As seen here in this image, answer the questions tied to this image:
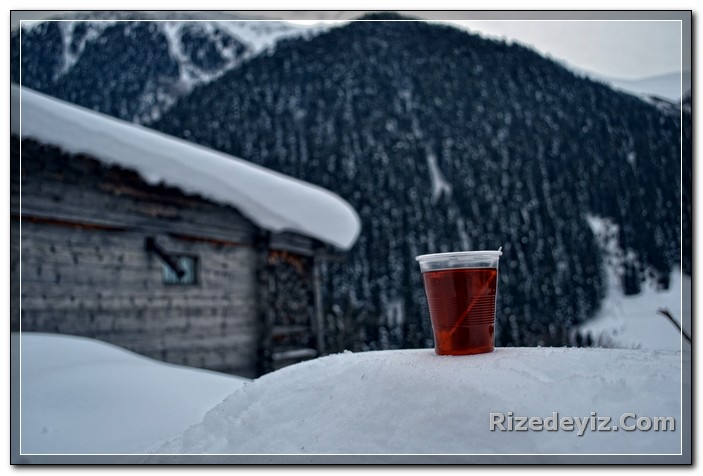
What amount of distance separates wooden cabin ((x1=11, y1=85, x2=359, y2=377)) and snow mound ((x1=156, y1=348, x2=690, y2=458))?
2.25m

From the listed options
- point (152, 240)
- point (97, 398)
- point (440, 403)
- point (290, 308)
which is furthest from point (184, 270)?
point (440, 403)

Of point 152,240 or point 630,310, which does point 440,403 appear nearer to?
point 630,310

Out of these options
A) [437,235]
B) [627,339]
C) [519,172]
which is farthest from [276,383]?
[437,235]

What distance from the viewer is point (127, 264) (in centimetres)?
568

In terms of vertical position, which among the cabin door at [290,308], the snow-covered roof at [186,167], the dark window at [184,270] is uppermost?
the snow-covered roof at [186,167]

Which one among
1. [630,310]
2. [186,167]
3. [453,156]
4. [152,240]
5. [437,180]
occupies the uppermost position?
[453,156]

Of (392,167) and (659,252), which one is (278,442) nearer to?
(659,252)

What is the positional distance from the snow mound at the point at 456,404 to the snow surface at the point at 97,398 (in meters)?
1.10

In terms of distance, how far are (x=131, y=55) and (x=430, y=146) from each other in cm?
455

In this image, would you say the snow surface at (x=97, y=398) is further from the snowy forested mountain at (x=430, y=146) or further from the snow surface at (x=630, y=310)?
the snow surface at (x=630, y=310)

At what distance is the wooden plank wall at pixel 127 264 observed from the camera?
4918 millimetres

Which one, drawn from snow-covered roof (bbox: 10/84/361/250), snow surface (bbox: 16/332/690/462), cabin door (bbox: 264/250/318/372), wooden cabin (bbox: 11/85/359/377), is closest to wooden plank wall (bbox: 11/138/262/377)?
wooden cabin (bbox: 11/85/359/377)

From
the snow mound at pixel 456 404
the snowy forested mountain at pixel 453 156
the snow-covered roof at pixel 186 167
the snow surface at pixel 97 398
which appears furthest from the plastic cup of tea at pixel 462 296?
the snow-covered roof at pixel 186 167

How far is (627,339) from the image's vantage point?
4453 millimetres
